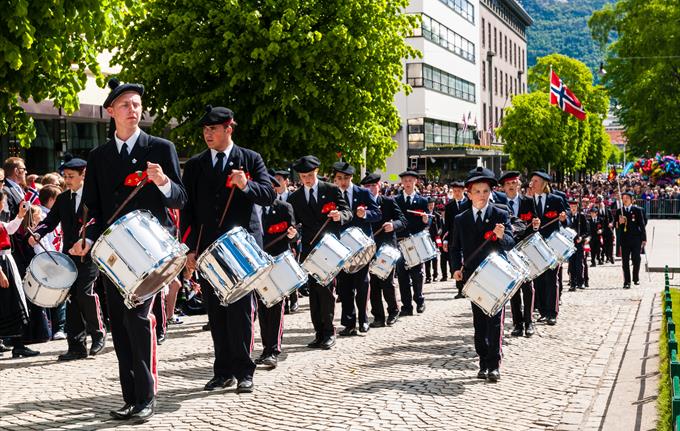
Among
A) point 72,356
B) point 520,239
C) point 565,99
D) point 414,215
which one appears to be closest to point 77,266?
point 72,356

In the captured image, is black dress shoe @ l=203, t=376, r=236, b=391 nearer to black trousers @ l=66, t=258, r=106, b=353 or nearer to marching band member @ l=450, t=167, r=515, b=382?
marching band member @ l=450, t=167, r=515, b=382

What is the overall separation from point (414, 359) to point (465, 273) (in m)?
1.14

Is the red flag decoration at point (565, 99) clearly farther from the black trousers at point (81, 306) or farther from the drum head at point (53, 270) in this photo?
the drum head at point (53, 270)

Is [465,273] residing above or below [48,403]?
above

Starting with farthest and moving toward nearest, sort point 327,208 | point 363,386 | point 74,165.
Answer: point 327,208
point 74,165
point 363,386

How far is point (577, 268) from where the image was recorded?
19297 mm

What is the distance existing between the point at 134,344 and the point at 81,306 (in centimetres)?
360

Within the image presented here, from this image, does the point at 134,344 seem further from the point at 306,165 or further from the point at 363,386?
the point at 306,165

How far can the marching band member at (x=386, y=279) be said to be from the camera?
13.0m

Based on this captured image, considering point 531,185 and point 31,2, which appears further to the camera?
point 531,185

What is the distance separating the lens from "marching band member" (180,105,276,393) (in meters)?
7.90

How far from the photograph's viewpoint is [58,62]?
13.0 m

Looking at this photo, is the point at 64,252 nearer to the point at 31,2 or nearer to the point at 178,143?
the point at 31,2

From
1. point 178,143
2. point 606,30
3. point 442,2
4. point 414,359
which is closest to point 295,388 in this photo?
point 414,359
